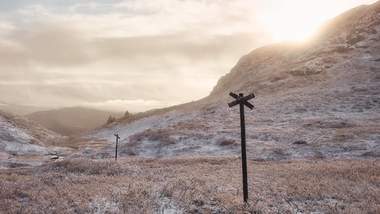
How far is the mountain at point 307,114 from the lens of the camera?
46812 mm

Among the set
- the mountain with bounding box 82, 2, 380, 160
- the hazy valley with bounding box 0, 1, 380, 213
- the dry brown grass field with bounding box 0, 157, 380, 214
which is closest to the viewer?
the dry brown grass field with bounding box 0, 157, 380, 214

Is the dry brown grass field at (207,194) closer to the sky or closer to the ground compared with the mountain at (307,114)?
closer to the ground

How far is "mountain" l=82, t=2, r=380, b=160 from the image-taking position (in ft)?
154

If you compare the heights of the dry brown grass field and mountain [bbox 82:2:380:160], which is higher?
mountain [bbox 82:2:380:160]

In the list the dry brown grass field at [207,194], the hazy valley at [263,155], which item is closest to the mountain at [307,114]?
the hazy valley at [263,155]

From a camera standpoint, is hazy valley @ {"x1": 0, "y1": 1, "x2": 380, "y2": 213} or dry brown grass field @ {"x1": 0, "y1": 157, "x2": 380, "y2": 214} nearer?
dry brown grass field @ {"x1": 0, "y1": 157, "x2": 380, "y2": 214}

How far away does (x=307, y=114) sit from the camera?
67.6 metres

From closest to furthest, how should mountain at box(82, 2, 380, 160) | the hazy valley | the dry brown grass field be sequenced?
the dry brown grass field
the hazy valley
mountain at box(82, 2, 380, 160)

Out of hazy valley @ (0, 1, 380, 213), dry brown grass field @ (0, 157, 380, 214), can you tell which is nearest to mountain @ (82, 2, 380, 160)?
hazy valley @ (0, 1, 380, 213)

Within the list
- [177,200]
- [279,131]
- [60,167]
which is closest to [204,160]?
[60,167]

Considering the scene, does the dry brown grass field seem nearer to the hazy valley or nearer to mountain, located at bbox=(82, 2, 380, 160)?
the hazy valley

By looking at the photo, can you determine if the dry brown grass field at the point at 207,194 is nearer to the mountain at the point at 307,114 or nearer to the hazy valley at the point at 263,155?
the hazy valley at the point at 263,155

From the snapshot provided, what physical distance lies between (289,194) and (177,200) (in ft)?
18.9

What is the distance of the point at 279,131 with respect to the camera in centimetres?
5600
